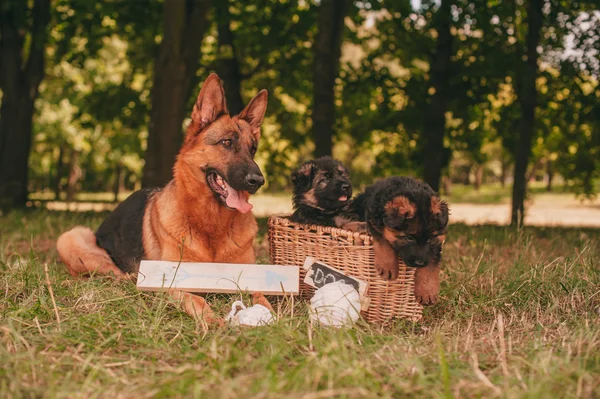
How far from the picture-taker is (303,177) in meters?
4.84

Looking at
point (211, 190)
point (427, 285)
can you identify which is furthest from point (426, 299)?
point (211, 190)

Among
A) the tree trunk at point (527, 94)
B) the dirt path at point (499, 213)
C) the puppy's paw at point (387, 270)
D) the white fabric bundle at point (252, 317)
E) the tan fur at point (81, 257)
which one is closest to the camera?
the white fabric bundle at point (252, 317)

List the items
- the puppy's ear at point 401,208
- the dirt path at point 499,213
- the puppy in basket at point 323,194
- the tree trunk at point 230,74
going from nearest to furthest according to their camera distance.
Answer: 1. the puppy's ear at point 401,208
2. the puppy in basket at point 323,194
3. the tree trunk at point 230,74
4. the dirt path at point 499,213

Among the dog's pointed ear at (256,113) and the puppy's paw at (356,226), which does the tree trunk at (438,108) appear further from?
the puppy's paw at (356,226)

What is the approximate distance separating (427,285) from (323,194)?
127 centimetres

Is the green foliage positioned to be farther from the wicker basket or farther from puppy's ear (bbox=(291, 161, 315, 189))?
the wicker basket

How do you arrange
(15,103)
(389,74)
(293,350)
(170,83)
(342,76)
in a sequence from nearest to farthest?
(293,350)
(170,83)
(15,103)
(342,76)
(389,74)

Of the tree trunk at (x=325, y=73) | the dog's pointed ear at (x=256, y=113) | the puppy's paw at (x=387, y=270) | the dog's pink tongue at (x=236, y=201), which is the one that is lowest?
the puppy's paw at (x=387, y=270)

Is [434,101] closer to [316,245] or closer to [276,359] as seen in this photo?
[316,245]

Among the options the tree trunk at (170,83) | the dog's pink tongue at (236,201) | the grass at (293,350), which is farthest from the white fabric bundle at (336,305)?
the tree trunk at (170,83)

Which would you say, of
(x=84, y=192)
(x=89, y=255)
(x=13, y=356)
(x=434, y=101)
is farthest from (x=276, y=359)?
(x=84, y=192)

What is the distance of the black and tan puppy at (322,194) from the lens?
4551 millimetres

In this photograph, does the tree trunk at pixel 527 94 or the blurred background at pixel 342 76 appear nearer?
the blurred background at pixel 342 76

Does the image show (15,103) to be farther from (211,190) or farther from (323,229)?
(323,229)
